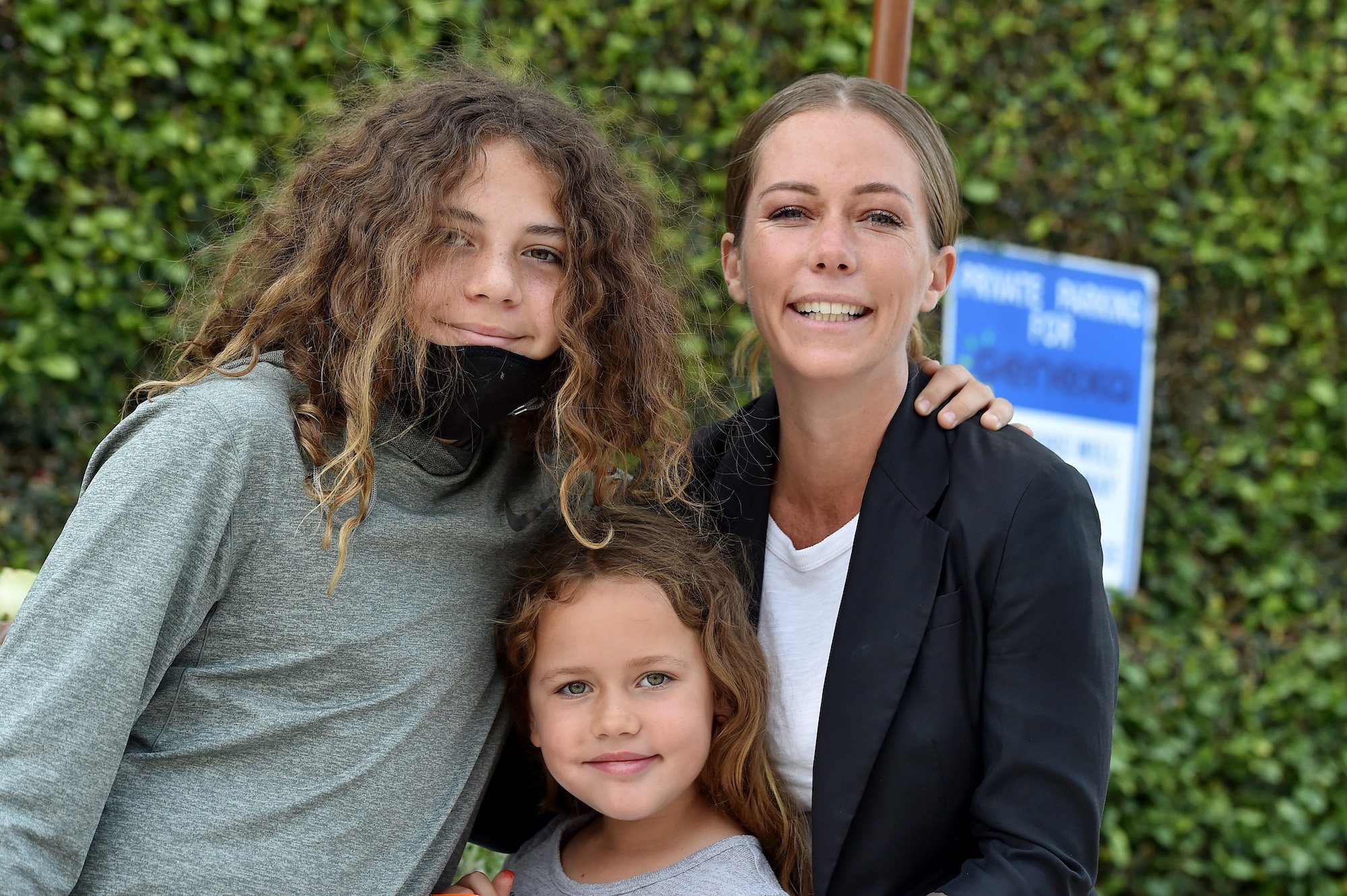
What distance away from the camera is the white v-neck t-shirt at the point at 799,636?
2145mm

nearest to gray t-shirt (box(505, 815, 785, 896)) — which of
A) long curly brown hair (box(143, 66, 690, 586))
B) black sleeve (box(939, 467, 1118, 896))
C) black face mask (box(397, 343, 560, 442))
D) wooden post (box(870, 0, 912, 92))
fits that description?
black sleeve (box(939, 467, 1118, 896))

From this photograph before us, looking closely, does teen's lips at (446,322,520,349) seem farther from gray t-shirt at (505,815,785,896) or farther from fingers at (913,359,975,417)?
gray t-shirt at (505,815,785,896)

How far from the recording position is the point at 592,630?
2062 mm

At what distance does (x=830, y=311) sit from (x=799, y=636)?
0.55 m

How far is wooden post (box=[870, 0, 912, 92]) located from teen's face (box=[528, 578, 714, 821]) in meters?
1.15

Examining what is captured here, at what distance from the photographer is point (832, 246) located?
2.12 metres

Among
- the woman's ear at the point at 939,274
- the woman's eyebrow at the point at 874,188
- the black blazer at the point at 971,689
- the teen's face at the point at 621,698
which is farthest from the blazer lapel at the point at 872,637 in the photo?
the woman's eyebrow at the point at 874,188

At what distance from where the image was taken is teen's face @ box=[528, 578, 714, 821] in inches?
79.4

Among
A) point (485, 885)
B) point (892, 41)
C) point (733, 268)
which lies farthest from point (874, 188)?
point (485, 885)

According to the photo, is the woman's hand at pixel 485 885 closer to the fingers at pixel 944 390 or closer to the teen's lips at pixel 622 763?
the teen's lips at pixel 622 763

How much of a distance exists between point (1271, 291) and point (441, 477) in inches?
147

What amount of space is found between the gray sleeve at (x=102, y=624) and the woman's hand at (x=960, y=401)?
112 cm

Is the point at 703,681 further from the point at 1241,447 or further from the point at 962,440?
the point at 1241,447

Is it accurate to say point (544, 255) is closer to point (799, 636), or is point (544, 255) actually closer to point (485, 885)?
point (799, 636)
